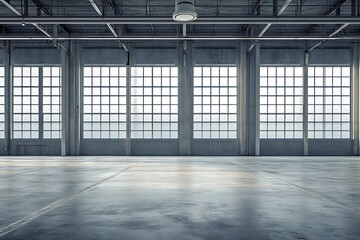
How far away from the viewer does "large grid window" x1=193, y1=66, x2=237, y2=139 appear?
91.8ft

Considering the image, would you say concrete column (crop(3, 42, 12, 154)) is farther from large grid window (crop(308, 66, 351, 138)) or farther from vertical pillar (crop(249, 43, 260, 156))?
large grid window (crop(308, 66, 351, 138))

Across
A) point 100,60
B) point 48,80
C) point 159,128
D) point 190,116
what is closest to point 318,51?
point 190,116

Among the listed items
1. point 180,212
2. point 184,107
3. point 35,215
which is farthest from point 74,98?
point 180,212

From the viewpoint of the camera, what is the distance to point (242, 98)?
27.6 m

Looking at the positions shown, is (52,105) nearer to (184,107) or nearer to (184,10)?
(184,107)

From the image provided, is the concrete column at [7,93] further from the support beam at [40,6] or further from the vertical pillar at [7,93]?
the support beam at [40,6]

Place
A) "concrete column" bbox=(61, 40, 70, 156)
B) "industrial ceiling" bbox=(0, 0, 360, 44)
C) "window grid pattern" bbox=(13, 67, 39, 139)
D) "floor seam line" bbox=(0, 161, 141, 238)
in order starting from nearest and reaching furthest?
"floor seam line" bbox=(0, 161, 141, 238) → "industrial ceiling" bbox=(0, 0, 360, 44) → "concrete column" bbox=(61, 40, 70, 156) → "window grid pattern" bbox=(13, 67, 39, 139)

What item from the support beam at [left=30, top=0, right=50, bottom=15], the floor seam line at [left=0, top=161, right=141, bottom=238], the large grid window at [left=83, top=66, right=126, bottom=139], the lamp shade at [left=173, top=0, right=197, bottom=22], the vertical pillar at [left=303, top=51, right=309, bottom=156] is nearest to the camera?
the floor seam line at [left=0, top=161, right=141, bottom=238]

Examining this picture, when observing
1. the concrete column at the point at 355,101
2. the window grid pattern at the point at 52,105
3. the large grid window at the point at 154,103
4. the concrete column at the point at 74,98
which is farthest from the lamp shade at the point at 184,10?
the concrete column at the point at 355,101

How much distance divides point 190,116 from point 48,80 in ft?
37.7

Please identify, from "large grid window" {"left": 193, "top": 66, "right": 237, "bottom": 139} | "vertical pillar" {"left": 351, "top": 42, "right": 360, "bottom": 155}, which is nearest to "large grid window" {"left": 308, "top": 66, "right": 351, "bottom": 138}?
"vertical pillar" {"left": 351, "top": 42, "right": 360, "bottom": 155}

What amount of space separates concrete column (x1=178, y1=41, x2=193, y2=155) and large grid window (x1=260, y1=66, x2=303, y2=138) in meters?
5.65

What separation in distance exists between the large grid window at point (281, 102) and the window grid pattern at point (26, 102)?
1771 centimetres

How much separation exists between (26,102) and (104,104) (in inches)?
242
